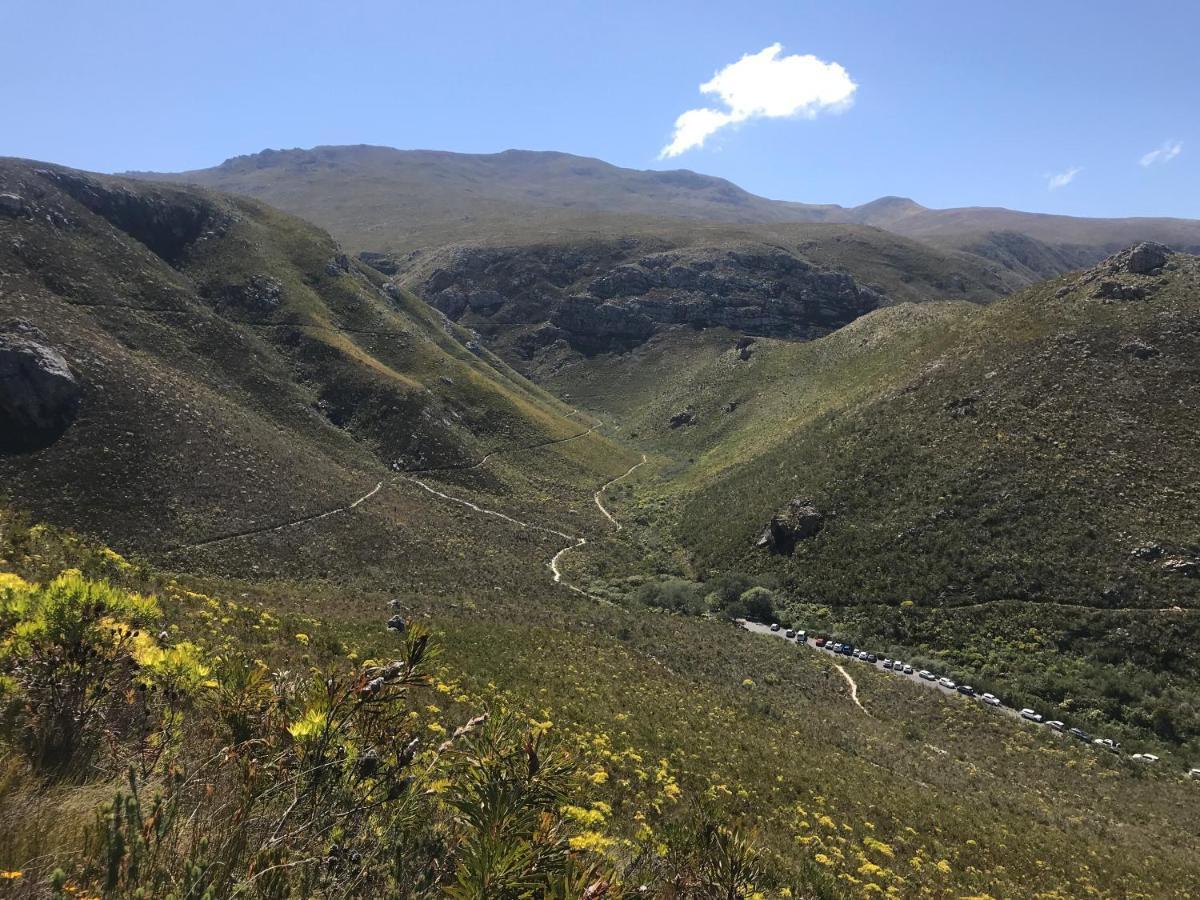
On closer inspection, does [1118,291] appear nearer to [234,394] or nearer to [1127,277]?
[1127,277]

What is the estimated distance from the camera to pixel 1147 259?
190 ft

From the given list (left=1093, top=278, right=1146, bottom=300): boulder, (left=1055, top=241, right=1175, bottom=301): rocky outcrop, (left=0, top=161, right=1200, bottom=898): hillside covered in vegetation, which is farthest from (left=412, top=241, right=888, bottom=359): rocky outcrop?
(left=1093, top=278, right=1146, bottom=300): boulder

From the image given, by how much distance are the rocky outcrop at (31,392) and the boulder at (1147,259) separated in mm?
88925

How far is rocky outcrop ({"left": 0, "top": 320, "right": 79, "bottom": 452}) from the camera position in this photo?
118 ft

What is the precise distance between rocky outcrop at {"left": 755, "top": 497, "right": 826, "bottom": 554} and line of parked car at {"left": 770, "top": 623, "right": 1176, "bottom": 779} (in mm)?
8636

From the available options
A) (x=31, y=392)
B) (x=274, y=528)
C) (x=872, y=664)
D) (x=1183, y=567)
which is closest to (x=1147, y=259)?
(x=1183, y=567)

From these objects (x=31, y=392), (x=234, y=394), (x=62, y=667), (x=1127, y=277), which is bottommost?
Result: (x=234, y=394)

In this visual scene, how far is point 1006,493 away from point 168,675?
4879 cm

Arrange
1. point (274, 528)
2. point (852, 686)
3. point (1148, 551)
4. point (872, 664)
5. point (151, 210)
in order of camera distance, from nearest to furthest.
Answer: point (852, 686) → point (872, 664) → point (1148, 551) → point (274, 528) → point (151, 210)

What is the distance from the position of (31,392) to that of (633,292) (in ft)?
385

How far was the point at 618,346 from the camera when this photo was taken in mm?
133000

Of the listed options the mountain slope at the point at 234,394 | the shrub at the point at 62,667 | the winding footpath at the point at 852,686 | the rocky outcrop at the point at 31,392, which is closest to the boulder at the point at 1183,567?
the winding footpath at the point at 852,686

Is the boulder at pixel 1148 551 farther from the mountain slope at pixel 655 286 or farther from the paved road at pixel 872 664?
the mountain slope at pixel 655 286

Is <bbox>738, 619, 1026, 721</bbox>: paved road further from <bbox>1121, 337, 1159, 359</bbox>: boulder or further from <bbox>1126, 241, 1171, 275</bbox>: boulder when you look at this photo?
<bbox>1126, 241, 1171, 275</bbox>: boulder
